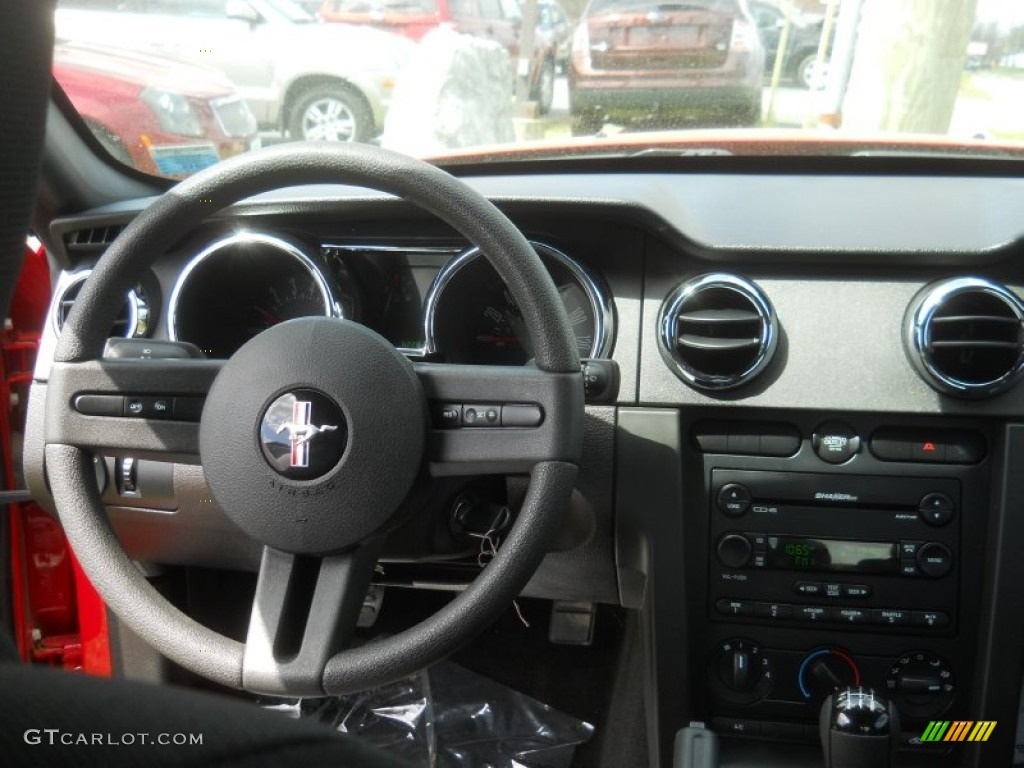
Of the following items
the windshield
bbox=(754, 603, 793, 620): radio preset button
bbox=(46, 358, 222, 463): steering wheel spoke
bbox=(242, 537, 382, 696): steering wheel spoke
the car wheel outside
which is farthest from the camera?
the car wheel outside

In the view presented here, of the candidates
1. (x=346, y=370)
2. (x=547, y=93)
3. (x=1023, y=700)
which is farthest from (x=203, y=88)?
(x=1023, y=700)

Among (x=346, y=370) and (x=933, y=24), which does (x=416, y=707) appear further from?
(x=933, y=24)

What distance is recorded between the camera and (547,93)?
2.52m

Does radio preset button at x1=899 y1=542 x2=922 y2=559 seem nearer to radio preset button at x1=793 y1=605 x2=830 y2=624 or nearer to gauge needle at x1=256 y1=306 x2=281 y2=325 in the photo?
radio preset button at x1=793 y1=605 x2=830 y2=624

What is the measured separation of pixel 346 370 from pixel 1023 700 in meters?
1.36

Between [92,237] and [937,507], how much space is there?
1.60 metres

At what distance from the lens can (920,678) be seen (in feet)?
6.18

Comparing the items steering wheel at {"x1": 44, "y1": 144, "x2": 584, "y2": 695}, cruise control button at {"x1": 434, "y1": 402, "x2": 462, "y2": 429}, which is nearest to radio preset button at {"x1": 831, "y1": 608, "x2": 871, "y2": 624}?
steering wheel at {"x1": 44, "y1": 144, "x2": 584, "y2": 695}

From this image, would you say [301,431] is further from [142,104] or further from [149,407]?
[142,104]

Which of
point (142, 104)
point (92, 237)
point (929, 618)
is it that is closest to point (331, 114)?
point (142, 104)

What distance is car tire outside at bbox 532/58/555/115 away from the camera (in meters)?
2.48

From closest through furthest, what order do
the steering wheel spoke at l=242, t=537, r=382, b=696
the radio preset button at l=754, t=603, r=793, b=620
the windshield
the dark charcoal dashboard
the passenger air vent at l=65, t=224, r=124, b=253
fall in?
the steering wheel spoke at l=242, t=537, r=382, b=696 → the dark charcoal dashboard → the radio preset button at l=754, t=603, r=793, b=620 → the passenger air vent at l=65, t=224, r=124, b=253 → the windshield

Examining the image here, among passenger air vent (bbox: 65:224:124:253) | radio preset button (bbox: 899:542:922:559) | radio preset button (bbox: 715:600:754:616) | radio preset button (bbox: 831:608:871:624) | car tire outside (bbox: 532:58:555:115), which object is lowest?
radio preset button (bbox: 715:600:754:616)

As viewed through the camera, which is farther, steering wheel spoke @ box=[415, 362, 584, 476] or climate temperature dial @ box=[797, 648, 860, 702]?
climate temperature dial @ box=[797, 648, 860, 702]
